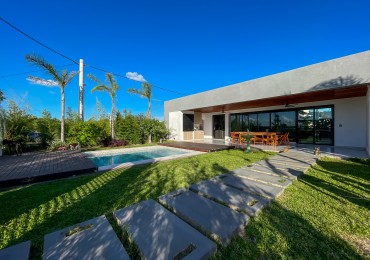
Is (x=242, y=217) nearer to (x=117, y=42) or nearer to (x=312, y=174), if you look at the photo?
(x=312, y=174)

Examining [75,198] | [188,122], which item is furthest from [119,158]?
[188,122]

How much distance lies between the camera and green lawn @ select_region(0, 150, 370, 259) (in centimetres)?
198

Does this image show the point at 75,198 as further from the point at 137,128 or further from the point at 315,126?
the point at 315,126

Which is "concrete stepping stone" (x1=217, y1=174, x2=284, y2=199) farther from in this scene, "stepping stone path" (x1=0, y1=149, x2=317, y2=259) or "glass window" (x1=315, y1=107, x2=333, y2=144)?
"glass window" (x1=315, y1=107, x2=333, y2=144)

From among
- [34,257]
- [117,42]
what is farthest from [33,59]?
[34,257]

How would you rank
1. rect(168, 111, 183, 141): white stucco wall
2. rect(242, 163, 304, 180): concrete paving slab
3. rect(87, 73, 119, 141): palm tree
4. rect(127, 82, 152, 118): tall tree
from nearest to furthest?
rect(242, 163, 304, 180): concrete paving slab < rect(87, 73, 119, 141): palm tree < rect(168, 111, 183, 141): white stucco wall < rect(127, 82, 152, 118): tall tree

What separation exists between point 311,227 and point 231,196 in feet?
4.12

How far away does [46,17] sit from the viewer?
9.22 m

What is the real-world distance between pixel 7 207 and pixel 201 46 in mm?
16723

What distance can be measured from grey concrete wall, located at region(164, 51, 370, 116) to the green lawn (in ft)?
10.3

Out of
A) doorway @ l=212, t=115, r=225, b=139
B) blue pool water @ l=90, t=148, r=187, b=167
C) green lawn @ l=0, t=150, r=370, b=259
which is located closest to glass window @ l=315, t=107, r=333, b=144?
green lawn @ l=0, t=150, r=370, b=259

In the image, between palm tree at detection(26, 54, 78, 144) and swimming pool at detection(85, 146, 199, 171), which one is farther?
palm tree at detection(26, 54, 78, 144)

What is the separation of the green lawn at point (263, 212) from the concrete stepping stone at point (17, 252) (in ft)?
0.31

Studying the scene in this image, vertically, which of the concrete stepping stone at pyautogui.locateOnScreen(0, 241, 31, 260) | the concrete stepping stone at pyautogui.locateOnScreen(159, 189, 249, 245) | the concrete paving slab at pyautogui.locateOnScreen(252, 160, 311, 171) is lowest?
the concrete stepping stone at pyautogui.locateOnScreen(0, 241, 31, 260)
